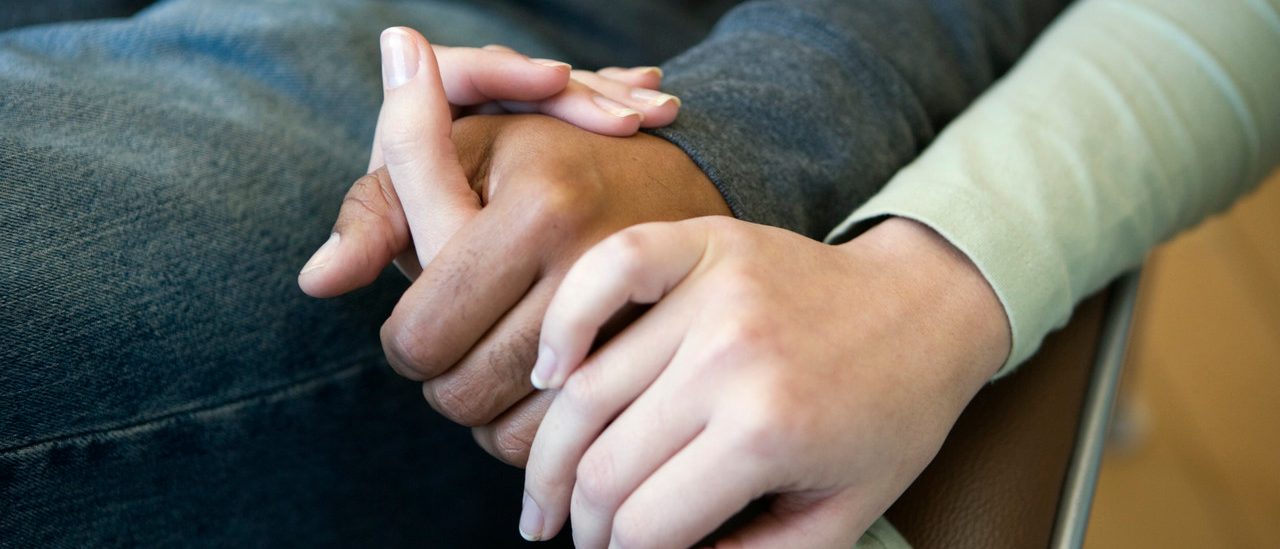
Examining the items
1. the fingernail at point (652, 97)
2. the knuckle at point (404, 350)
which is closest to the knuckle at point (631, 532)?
the knuckle at point (404, 350)

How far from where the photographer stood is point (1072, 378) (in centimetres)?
56

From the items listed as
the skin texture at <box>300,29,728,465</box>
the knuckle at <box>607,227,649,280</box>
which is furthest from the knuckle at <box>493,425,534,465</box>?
the knuckle at <box>607,227,649,280</box>

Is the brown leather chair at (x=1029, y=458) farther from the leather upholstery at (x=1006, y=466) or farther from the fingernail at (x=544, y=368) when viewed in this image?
the fingernail at (x=544, y=368)

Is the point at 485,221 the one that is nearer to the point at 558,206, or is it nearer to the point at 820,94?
the point at 558,206

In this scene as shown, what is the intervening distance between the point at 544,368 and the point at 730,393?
0.26 ft

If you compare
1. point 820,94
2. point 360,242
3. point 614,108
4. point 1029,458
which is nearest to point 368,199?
point 360,242

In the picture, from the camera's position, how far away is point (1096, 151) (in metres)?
0.53

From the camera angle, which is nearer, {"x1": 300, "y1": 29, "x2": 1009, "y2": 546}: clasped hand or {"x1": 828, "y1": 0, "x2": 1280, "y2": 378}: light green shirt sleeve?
{"x1": 300, "y1": 29, "x2": 1009, "y2": 546}: clasped hand

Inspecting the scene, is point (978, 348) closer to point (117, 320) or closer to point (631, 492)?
point (631, 492)

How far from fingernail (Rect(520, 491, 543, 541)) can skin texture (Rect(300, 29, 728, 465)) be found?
25 mm

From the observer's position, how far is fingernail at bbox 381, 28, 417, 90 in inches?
18.1

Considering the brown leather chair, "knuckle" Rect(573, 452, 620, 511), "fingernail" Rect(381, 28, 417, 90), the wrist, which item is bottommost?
the brown leather chair

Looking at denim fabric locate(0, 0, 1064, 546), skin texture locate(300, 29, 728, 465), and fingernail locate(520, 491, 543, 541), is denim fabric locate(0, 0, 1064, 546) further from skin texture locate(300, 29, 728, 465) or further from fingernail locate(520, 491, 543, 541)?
fingernail locate(520, 491, 543, 541)

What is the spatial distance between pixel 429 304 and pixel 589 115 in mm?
137
